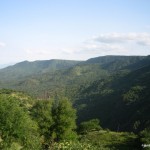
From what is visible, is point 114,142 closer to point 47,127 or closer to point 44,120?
point 47,127

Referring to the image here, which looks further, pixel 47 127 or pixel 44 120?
pixel 44 120

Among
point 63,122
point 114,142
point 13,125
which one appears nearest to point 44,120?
point 63,122

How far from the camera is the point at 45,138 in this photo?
6669 centimetres

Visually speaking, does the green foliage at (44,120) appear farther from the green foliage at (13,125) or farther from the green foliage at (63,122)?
the green foliage at (13,125)

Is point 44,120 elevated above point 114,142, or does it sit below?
above

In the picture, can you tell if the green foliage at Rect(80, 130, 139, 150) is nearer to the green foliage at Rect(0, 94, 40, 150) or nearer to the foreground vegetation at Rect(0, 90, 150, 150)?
the foreground vegetation at Rect(0, 90, 150, 150)

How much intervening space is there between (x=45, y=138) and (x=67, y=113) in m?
7.86

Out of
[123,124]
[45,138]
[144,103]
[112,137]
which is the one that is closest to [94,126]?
[112,137]

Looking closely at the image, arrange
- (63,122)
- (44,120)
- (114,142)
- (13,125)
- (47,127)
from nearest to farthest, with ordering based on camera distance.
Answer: (13,125) < (114,142) < (47,127) < (44,120) < (63,122)

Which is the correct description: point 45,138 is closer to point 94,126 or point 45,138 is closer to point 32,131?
point 32,131

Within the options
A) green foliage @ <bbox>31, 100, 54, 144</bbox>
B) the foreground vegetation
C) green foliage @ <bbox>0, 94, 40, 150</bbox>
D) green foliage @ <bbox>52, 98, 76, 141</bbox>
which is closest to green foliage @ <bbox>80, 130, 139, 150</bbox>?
the foreground vegetation

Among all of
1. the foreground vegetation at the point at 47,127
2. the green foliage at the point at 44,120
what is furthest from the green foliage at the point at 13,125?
the green foliage at the point at 44,120

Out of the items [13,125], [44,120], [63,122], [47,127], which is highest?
[13,125]

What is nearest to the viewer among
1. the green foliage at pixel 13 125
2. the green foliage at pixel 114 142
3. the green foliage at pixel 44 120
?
the green foliage at pixel 13 125
